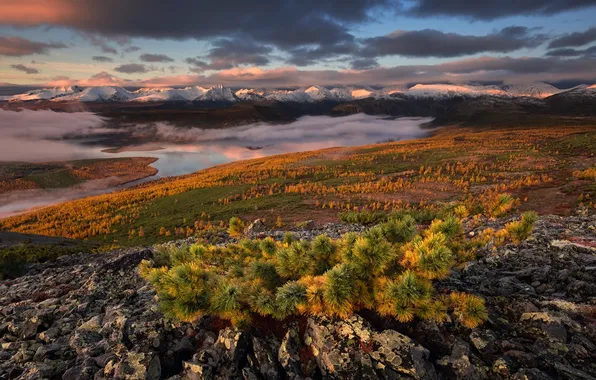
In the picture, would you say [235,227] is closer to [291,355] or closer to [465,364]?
[291,355]

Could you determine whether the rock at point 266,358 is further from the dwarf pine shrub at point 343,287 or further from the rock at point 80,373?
the rock at point 80,373

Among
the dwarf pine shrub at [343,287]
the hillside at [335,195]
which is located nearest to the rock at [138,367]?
the dwarf pine shrub at [343,287]

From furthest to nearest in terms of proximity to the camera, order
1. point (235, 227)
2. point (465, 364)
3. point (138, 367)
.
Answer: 1. point (235, 227)
2. point (138, 367)
3. point (465, 364)

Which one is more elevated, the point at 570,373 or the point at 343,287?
the point at 343,287

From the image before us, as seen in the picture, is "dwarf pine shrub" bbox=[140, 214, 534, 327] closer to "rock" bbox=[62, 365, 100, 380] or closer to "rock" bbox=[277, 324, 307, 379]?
"rock" bbox=[277, 324, 307, 379]

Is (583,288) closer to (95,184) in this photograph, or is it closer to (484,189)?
(484,189)

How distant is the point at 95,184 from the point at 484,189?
592 ft

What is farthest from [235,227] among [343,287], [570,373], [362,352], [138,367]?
[570,373]

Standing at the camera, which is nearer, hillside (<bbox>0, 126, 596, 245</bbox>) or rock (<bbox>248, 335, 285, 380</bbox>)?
rock (<bbox>248, 335, 285, 380</bbox>)

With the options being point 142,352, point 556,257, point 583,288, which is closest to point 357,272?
point 142,352

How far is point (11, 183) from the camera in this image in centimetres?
18238

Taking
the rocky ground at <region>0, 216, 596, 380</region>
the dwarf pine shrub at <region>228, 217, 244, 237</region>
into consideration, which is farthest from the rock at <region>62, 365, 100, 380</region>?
the dwarf pine shrub at <region>228, 217, 244, 237</region>

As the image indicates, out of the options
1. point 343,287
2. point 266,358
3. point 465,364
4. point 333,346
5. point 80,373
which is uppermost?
point 343,287

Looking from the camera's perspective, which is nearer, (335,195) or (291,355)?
(291,355)
